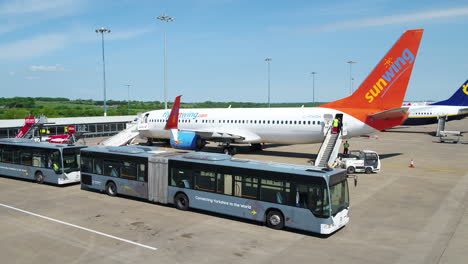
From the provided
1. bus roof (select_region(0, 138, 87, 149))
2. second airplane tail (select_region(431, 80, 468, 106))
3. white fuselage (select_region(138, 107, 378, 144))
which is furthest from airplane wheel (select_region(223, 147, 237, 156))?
second airplane tail (select_region(431, 80, 468, 106))

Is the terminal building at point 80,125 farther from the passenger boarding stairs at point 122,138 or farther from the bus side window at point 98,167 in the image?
the bus side window at point 98,167

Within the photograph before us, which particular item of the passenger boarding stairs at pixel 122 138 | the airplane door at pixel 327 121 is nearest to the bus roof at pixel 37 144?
the passenger boarding stairs at pixel 122 138

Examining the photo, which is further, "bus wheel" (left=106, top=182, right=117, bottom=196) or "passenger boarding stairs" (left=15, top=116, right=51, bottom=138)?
"passenger boarding stairs" (left=15, top=116, right=51, bottom=138)

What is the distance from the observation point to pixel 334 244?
14852 mm

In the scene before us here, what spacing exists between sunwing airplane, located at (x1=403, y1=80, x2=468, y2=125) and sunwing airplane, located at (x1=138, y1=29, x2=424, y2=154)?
3197 centimetres

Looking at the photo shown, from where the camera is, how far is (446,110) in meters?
61.9

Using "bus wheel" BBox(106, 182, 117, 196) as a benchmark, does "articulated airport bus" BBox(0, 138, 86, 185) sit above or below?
above

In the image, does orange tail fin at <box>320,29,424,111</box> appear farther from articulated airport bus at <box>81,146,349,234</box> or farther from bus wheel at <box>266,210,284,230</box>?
bus wheel at <box>266,210,284,230</box>

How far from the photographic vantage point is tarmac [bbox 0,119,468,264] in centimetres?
1362

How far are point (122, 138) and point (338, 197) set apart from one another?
102 feet

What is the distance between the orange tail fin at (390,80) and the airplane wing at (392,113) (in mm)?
880

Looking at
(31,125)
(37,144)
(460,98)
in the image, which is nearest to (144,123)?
(31,125)

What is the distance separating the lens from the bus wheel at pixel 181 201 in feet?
63.5

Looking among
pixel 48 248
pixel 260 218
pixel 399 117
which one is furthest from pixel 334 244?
pixel 399 117
